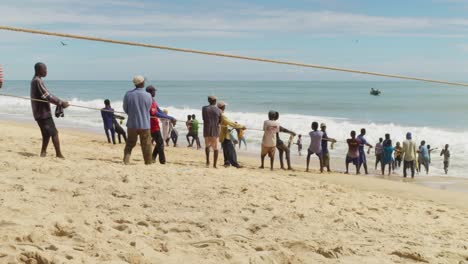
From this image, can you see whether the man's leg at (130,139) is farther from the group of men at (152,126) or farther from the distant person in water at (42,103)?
the distant person in water at (42,103)

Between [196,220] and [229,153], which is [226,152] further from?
[196,220]

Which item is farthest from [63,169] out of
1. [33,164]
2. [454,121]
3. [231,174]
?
[454,121]

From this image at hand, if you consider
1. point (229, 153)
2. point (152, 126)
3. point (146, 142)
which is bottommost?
point (229, 153)

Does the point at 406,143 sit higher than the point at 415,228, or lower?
higher

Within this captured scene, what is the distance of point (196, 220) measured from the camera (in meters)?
4.85

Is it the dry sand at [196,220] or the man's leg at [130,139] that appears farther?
the man's leg at [130,139]

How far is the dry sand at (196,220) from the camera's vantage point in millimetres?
A: 3867

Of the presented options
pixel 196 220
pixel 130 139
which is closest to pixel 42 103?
pixel 130 139

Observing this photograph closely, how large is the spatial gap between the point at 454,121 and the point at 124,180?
3035 cm

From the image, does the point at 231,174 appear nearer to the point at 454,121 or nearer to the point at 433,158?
the point at 433,158

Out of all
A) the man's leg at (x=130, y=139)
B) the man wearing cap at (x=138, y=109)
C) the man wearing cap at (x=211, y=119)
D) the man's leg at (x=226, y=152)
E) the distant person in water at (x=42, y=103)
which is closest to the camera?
the distant person in water at (x=42, y=103)

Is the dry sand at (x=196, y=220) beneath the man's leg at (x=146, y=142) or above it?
beneath

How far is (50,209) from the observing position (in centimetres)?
459

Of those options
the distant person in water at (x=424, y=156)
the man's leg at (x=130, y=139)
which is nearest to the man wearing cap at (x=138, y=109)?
the man's leg at (x=130, y=139)
